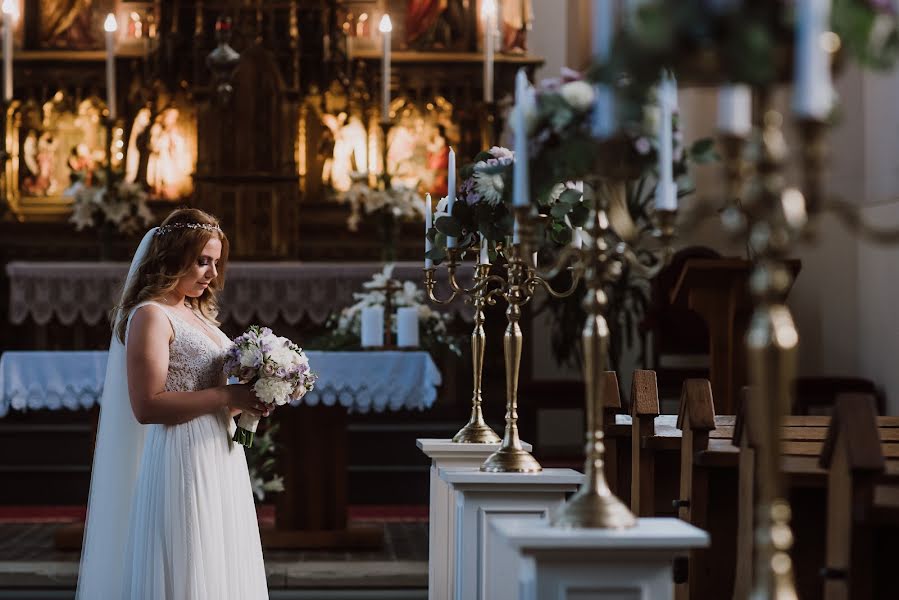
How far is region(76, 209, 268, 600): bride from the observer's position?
13.2 feet

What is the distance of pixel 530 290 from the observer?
171 inches

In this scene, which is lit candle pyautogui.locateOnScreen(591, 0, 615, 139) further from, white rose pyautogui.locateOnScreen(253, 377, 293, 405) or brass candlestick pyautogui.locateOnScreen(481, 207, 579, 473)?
white rose pyautogui.locateOnScreen(253, 377, 293, 405)

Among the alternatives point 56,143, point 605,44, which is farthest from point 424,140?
point 605,44

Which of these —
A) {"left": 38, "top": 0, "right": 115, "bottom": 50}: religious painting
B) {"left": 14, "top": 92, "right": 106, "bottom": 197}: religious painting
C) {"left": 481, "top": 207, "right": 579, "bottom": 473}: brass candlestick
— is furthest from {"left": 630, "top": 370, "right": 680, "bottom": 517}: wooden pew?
{"left": 38, "top": 0, "right": 115, "bottom": 50}: religious painting

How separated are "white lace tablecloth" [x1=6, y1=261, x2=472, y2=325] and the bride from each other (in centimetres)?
473

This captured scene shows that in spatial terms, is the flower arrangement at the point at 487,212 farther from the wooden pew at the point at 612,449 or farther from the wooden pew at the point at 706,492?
the wooden pew at the point at 612,449

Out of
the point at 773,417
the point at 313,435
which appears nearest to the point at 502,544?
the point at 773,417

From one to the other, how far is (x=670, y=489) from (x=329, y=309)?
15.2 ft

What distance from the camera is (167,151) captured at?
392 inches

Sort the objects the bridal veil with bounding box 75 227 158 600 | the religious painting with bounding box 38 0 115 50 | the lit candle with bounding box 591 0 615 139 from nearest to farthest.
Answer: the lit candle with bounding box 591 0 615 139 < the bridal veil with bounding box 75 227 158 600 < the religious painting with bounding box 38 0 115 50

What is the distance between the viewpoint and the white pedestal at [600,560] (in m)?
2.47

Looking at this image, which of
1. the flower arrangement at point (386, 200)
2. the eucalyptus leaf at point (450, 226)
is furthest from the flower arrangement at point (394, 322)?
the eucalyptus leaf at point (450, 226)

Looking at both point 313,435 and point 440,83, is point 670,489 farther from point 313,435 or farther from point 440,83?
point 440,83

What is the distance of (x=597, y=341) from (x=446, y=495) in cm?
193
